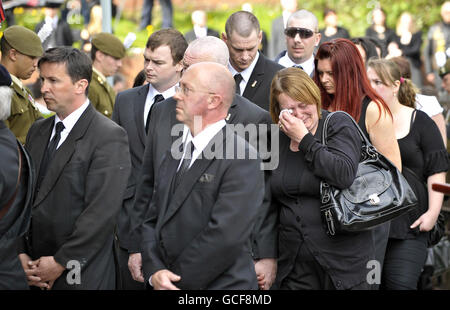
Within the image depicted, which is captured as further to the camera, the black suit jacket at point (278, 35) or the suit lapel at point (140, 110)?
the black suit jacket at point (278, 35)

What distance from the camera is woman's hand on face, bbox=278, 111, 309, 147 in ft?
15.0

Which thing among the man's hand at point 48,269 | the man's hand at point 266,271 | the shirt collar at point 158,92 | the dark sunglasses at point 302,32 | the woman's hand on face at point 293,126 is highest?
the dark sunglasses at point 302,32

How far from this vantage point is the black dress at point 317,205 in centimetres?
457

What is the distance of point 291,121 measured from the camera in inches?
181

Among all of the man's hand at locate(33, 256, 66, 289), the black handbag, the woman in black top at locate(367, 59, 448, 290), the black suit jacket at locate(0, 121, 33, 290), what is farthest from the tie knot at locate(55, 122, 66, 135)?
the woman in black top at locate(367, 59, 448, 290)

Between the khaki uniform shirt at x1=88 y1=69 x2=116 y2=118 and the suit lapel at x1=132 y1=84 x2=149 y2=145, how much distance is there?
5.29ft

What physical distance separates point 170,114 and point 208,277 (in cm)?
119

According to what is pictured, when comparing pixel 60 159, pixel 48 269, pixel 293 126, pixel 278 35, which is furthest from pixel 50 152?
pixel 278 35

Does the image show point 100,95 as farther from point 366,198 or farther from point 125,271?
point 366,198

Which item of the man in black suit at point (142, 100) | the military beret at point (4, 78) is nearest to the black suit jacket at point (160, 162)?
the man in black suit at point (142, 100)

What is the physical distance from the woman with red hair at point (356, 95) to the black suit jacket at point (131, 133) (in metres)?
1.41

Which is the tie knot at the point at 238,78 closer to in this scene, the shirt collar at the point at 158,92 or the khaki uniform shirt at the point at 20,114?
the shirt collar at the point at 158,92
